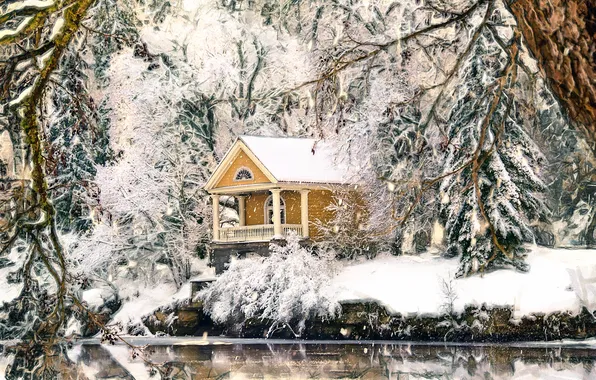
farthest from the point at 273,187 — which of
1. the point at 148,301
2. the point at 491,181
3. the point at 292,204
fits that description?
the point at 491,181

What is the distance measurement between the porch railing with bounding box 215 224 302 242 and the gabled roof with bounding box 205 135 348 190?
169 cm

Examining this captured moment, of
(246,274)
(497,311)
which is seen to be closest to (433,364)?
(497,311)

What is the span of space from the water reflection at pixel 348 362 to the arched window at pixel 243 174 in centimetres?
790

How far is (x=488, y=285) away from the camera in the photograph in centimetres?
2555

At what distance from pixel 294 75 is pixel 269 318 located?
11732 mm

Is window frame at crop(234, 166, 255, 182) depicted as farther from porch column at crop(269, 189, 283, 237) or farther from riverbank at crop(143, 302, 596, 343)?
riverbank at crop(143, 302, 596, 343)

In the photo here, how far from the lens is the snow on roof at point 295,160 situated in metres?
31.5

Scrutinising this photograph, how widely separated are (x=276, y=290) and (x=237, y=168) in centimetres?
653

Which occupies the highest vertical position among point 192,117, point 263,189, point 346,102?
point 192,117

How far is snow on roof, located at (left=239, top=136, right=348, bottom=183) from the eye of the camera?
31.5 m

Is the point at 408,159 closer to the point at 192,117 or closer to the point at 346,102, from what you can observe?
the point at 192,117

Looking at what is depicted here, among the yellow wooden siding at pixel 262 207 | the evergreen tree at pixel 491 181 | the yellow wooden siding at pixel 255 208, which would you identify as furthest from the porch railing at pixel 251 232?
the evergreen tree at pixel 491 181

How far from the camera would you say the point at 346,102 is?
781 centimetres

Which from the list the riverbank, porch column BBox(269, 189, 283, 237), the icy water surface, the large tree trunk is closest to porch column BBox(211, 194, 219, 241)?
porch column BBox(269, 189, 283, 237)
